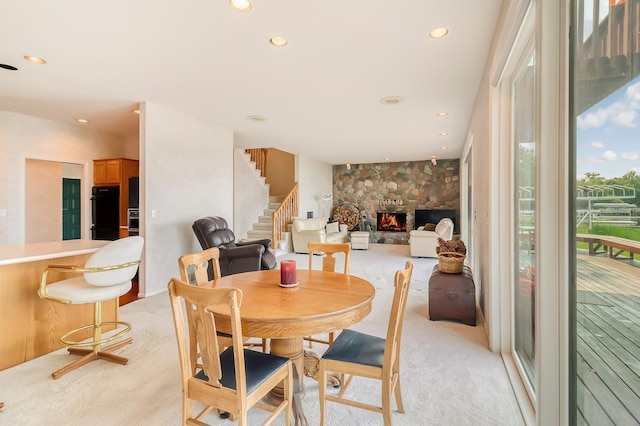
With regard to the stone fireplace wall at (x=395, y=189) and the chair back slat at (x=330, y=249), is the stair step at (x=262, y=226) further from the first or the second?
the chair back slat at (x=330, y=249)

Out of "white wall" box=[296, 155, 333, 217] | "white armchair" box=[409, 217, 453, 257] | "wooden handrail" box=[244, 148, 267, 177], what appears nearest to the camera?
"white armchair" box=[409, 217, 453, 257]

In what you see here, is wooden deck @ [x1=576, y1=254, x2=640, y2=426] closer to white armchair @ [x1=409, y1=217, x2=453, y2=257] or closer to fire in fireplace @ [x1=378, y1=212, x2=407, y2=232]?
white armchair @ [x1=409, y1=217, x2=453, y2=257]

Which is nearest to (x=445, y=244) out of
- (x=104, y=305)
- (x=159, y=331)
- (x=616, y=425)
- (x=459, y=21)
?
(x=459, y=21)

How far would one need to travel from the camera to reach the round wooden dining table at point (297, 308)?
1.41m

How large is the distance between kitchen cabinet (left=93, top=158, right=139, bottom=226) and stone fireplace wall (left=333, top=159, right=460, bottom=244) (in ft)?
21.5

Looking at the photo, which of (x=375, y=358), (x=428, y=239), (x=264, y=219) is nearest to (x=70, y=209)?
(x=264, y=219)

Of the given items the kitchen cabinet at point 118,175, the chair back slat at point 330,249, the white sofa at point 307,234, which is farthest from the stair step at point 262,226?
the chair back slat at point 330,249

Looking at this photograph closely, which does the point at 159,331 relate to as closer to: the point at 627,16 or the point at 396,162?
the point at 627,16

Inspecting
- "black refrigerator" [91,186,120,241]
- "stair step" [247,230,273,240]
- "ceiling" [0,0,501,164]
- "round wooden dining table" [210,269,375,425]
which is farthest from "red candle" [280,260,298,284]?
"stair step" [247,230,273,240]

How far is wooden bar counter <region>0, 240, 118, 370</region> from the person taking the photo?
238 centimetres

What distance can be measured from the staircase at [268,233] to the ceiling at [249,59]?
3.24 m

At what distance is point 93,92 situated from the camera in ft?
13.0

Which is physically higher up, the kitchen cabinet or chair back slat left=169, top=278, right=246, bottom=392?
the kitchen cabinet

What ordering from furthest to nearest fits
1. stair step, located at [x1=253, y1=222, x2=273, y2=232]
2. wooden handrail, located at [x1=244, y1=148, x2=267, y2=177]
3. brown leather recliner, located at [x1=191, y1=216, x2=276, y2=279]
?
wooden handrail, located at [x1=244, y1=148, x2=267, y2=177] → stair step, located at [x1=253, y1=222, x2=273, y2=232] → brown leather recliner, located at [x1=191, y1=216, x2=276, y2=279]
